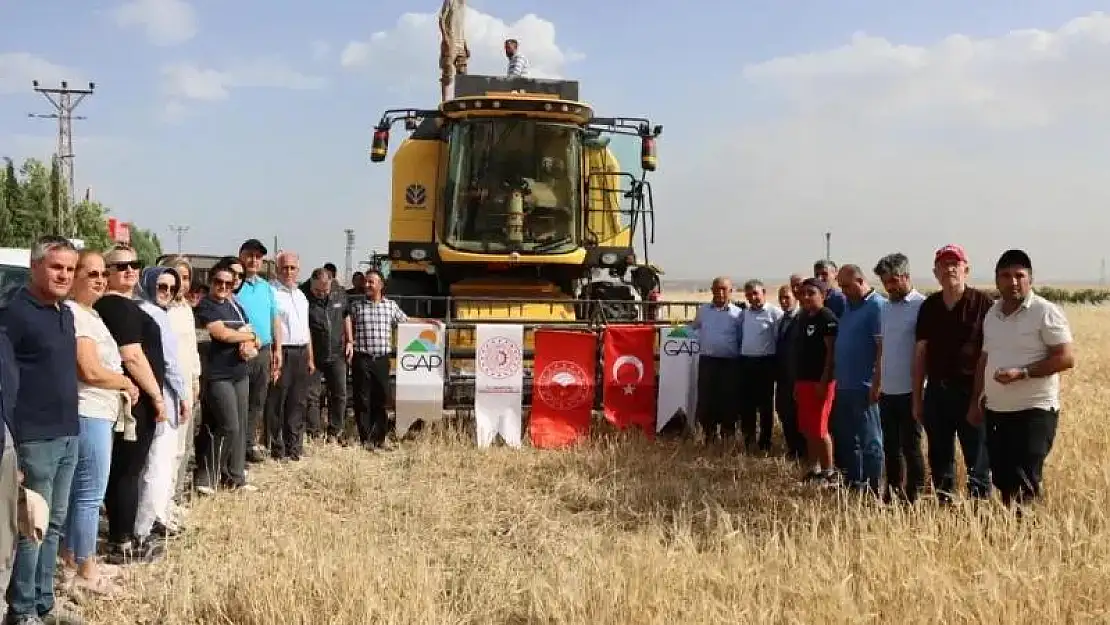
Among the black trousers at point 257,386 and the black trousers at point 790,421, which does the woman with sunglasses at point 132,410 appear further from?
the black trousers at point 790,421

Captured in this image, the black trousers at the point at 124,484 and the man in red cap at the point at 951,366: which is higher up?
the man in red cap at the point at 951,366

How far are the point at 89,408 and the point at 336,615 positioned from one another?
158 cm

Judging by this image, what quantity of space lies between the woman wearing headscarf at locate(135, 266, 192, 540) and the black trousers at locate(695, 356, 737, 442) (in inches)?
177

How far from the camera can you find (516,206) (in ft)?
31.7

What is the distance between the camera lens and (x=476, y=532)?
5234mm

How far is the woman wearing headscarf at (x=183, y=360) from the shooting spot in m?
5.37

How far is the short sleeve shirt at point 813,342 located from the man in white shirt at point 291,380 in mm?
3876

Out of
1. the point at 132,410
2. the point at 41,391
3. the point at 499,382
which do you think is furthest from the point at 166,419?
the point at 499,382

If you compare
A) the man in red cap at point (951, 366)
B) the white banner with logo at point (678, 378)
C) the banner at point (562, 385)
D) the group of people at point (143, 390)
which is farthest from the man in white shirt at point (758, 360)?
the group of people at point (143, 390)

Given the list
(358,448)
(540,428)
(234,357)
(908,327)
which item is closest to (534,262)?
(540,428)

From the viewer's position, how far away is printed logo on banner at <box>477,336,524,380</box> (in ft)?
27.6

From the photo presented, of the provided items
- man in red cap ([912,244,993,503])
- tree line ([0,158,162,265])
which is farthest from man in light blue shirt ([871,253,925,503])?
tree line ([0,158,162,265])

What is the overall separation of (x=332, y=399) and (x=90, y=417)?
161 inches

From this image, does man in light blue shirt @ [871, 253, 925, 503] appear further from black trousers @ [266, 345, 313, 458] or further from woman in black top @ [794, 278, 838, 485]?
black trousers @ [266, 345, 313, 458]
